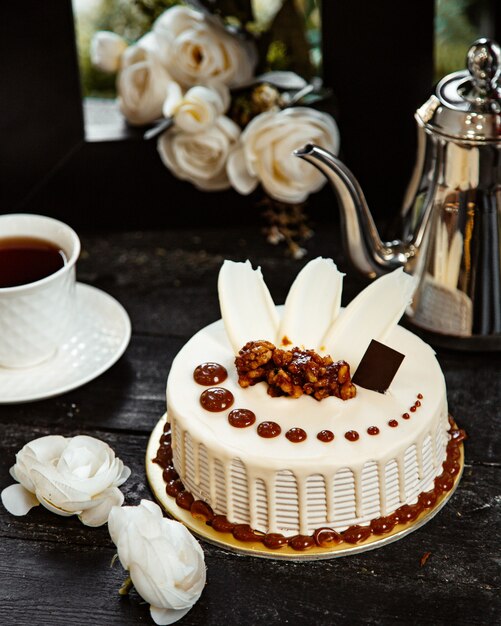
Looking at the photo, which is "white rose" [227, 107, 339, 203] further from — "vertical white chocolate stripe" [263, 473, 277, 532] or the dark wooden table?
"vertical white chocolate stripe" [263, 473, 277, 532]

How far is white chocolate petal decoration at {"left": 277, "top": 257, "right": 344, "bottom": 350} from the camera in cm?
116

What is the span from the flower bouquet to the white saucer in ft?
0.95

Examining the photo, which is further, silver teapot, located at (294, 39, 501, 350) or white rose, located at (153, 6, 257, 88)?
white rose, located at (153, 6, 257, 88)

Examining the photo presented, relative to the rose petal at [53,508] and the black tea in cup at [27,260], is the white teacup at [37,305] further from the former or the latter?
the rose petal at [53,508]

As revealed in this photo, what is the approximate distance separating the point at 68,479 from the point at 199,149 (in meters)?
0.67

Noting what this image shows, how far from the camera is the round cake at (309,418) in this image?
3.36 feet

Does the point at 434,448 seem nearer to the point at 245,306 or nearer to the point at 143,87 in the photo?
the point at 245,306

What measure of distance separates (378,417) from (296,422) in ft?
0.30

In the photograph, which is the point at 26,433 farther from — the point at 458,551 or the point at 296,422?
the point at 458,551

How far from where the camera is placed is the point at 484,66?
3.95 ft

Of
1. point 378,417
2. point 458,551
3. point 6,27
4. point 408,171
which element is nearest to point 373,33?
point 408,171

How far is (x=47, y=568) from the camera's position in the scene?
105cm

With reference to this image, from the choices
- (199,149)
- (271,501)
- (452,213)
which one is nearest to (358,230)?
(452,213)

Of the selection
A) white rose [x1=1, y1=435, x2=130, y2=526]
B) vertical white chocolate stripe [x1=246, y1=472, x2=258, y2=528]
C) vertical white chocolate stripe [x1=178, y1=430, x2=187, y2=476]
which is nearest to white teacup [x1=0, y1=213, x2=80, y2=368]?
white rose [x1=1, y1=435, x2=130, y2=526]
